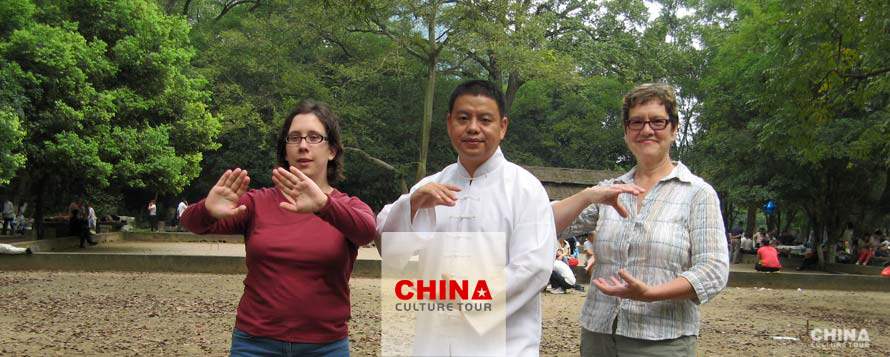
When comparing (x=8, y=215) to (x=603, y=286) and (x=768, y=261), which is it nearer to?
(x=768, y=261)

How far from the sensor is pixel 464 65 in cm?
3034

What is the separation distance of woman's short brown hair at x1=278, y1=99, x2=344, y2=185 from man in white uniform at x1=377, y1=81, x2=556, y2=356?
49 centimetres

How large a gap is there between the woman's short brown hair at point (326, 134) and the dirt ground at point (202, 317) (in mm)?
4431

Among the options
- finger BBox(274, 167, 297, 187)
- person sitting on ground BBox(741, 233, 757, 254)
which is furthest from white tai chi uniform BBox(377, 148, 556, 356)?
person sitting on ground BBox(741, 233, 757, 254)

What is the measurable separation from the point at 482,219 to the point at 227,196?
923 mm

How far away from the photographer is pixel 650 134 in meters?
2.64

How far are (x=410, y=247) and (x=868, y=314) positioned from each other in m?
11.3

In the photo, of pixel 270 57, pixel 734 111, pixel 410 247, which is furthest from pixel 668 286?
pixel 270 57

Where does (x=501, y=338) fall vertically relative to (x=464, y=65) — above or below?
below

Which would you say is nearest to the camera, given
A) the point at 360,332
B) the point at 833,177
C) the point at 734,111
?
the point at 360,332

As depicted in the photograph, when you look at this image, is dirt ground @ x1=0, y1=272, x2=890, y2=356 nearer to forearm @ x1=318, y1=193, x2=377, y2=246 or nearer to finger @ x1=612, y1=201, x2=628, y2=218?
forearm @ x1=318, y1=193, x2=377, y2=246

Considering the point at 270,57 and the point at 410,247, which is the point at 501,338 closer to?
the point at 410,247

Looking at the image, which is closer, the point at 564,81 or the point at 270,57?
the point at 564,81

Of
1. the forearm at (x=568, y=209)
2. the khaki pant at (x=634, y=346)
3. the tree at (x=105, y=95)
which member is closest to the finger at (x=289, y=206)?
the forearm at (x=568, y=209)
